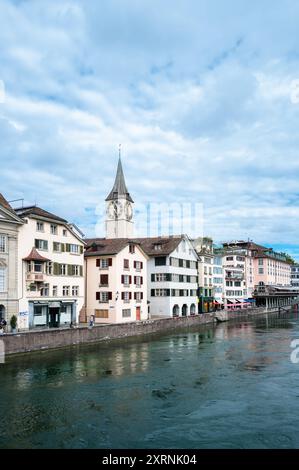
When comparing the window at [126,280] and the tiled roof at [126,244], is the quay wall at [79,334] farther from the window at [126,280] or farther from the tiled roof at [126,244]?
the tiled roof at [126,244]

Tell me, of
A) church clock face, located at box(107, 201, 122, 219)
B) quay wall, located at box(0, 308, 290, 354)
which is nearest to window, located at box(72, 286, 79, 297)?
quay wall, located at box(0, 308, 290, 354)

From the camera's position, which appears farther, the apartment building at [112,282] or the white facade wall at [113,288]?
the apartment building at [112,282]

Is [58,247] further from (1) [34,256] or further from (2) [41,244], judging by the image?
(1) [34,256]

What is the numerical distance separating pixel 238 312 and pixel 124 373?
67.5m

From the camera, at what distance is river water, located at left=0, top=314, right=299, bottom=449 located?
20.5m

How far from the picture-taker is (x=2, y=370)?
35.2 metres

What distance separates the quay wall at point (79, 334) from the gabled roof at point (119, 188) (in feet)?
149

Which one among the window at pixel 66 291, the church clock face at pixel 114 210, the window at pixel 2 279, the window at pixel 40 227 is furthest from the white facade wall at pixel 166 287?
the church clock face at pixel 114 210

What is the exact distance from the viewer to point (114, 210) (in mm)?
112562

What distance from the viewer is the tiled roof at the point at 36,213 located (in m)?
52.3

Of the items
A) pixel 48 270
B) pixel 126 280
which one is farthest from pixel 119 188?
pixel 48 270

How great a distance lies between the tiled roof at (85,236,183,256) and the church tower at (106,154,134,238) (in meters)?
27.1

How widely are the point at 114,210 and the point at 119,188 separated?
5.33 metres

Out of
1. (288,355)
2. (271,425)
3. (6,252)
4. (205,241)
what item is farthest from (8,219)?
(205,241)
